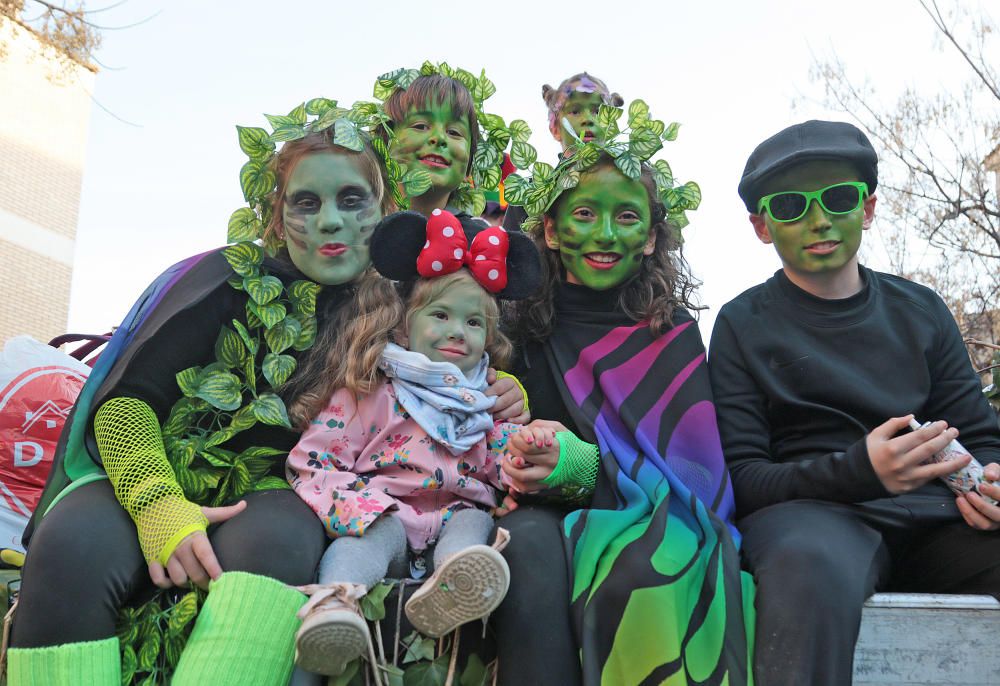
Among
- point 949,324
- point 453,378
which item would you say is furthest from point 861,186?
point 453,378

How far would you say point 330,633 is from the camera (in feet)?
5.92

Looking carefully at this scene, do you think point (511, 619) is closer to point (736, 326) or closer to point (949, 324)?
point (736, 326)

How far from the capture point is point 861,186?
2639 mm

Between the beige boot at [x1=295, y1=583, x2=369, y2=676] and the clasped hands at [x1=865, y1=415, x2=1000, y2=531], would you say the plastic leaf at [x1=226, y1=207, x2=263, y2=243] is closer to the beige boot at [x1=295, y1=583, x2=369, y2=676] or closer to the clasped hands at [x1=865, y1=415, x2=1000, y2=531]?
the beige boot at [x1=295, y1=583, x2=369, y2=676]

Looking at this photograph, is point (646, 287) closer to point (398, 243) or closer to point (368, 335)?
point (398, 243)

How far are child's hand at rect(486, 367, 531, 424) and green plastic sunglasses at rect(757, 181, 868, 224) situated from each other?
899 millimetres

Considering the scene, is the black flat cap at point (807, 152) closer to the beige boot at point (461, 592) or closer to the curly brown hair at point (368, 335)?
the curly brown hair at point (368, 335)

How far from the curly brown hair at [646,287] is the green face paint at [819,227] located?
13.7 inches

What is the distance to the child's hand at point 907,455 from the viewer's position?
2.19 m

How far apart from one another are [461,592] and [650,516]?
1.92 feet

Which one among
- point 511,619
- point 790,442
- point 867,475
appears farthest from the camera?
point 790,442

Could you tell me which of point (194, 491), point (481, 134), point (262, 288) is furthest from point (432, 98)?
point (194, 491)

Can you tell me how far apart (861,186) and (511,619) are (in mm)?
1547

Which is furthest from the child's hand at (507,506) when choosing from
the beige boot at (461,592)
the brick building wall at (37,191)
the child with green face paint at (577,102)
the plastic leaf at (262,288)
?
the brick building wall at (37,191)
